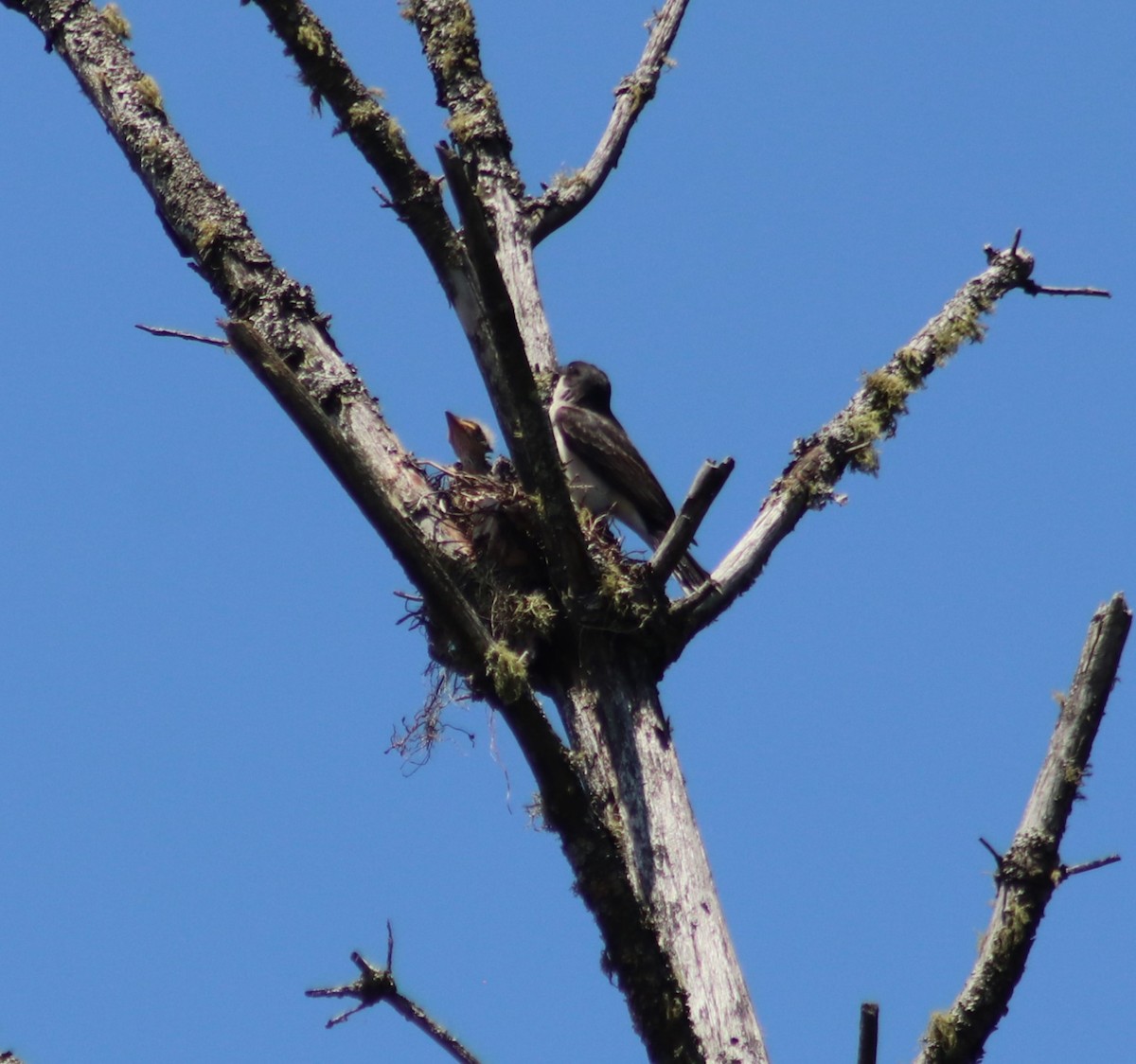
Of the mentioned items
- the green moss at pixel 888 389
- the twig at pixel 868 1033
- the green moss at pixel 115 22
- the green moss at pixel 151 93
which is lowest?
the twig at pixel 868 1033

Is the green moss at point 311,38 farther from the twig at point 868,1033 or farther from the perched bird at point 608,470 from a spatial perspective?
the twig at point 868,1033

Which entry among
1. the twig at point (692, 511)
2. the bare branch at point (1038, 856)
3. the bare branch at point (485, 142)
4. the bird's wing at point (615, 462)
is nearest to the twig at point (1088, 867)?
the bare branch at point (1038, 856)

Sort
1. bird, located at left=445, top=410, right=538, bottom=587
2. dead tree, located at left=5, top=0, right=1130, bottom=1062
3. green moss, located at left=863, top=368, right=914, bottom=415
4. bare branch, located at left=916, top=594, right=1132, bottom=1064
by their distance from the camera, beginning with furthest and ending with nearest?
green moss, located at left=863, top=368, right=914, bottom=415, bird, located at left=445, top=410, right=538, bottom=587, dead tree, located at left=5, top=0, right=1130, bottom=1062, bare branch, located at left=916, top=594, right=1132, bottom=1064

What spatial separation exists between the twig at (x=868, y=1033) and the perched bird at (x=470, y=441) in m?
4.85

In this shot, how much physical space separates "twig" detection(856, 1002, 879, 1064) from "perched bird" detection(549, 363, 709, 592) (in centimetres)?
517

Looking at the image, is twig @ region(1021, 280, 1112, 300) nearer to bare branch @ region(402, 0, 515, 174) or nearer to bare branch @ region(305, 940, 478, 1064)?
bare branch @ region(402, 0, 515, 174)

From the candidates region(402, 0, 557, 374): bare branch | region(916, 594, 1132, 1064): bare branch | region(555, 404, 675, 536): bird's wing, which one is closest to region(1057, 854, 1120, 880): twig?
region(916, 594, 1132, 1064): bare branch

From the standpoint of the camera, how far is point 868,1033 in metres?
3.65

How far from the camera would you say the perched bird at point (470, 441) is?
8.17 metres

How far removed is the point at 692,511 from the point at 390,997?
5.95 ft

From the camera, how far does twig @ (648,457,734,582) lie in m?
4.88

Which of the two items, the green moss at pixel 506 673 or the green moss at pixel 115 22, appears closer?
the green moss at pixel 506 673

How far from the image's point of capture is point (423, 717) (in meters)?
6.37

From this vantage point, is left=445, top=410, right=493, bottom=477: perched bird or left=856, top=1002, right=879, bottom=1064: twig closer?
left=856, top=1002, right=879, bottom=1064: twig
